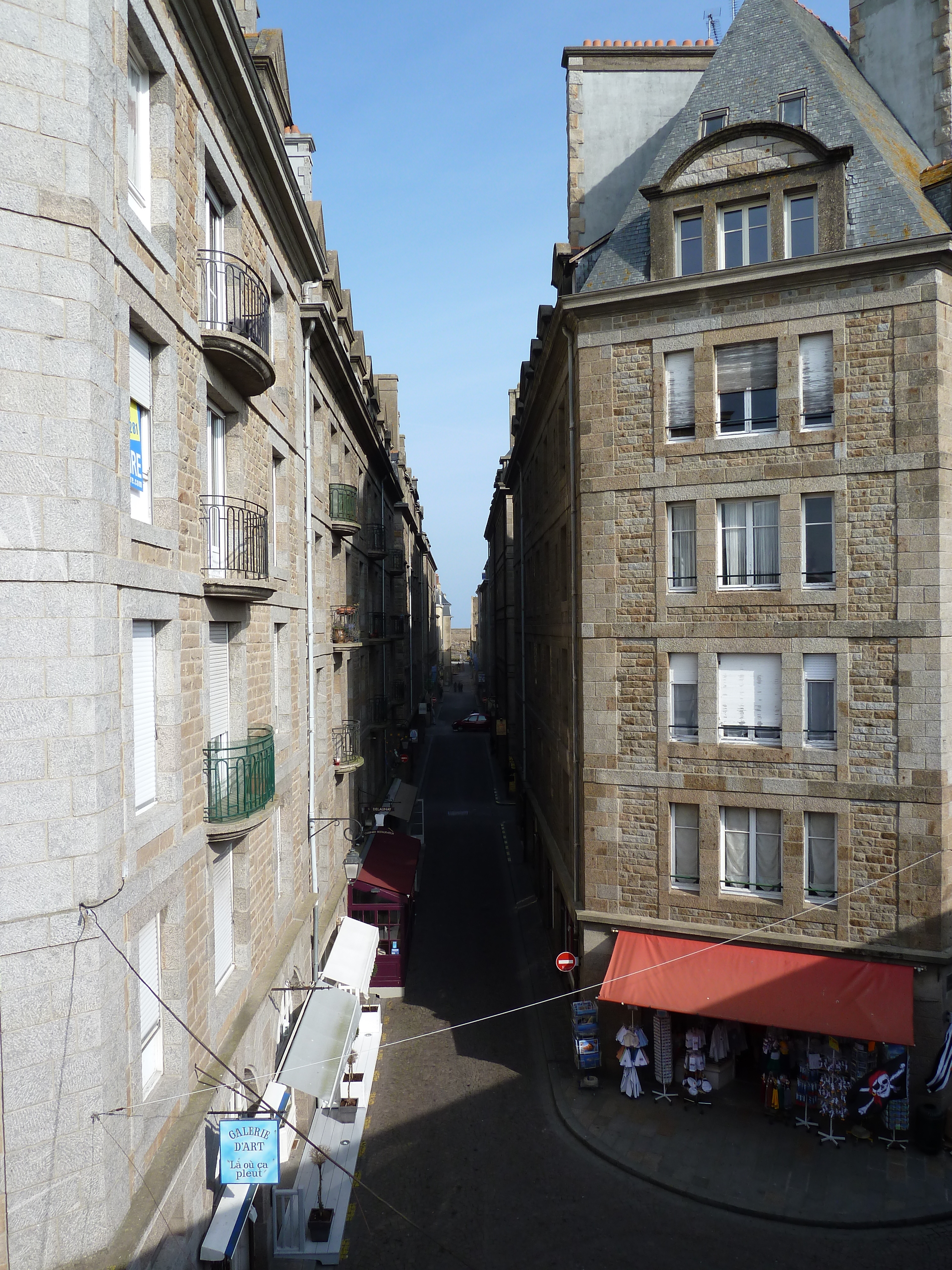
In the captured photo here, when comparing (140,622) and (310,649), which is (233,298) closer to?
(140,622)

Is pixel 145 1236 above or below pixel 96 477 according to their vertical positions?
below

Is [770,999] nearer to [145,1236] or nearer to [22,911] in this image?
[145,1236]

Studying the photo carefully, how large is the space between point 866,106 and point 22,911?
2003cm

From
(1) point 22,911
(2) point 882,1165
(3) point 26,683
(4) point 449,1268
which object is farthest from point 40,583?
(2) point 882,1165

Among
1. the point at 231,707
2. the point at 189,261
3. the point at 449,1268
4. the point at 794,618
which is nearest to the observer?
the point at 189,261

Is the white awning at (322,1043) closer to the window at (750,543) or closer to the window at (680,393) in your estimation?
the window at (750,543)

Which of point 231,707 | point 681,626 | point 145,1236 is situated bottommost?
point 145,1236

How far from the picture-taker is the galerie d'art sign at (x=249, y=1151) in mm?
8617

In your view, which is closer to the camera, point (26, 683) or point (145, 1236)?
point (26, 683)

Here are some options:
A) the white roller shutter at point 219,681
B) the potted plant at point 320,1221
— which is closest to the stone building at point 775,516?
the potted plant at point 320,1221

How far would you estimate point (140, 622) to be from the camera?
8578 mm

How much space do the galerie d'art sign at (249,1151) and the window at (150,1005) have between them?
1.02 m

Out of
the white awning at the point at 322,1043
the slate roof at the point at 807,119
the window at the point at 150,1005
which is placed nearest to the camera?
the window at the point at 150,1005

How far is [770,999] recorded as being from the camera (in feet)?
46.0
